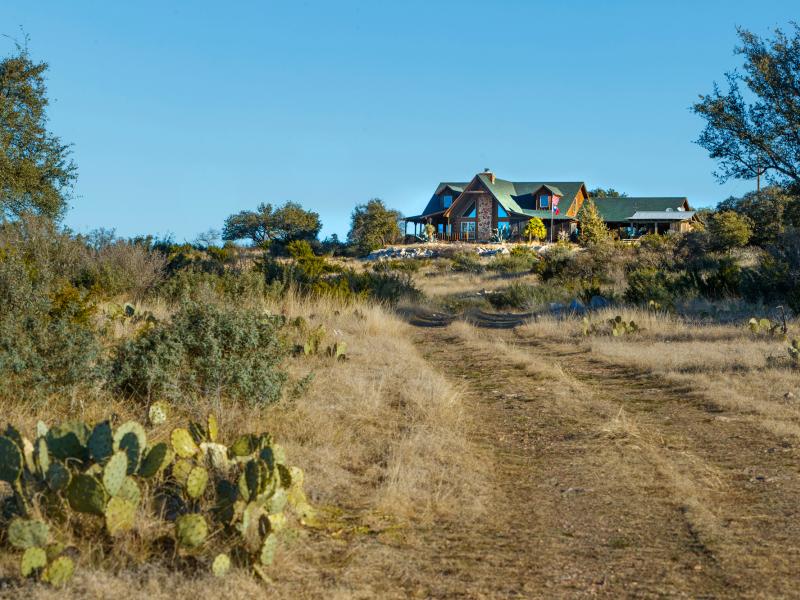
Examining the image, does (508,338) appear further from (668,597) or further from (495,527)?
(668,597)

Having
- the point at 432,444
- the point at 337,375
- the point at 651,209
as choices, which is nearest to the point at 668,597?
the point at 432,444

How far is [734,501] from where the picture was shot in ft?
17.1

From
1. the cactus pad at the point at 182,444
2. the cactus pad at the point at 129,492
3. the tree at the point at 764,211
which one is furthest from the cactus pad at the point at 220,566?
the tree at the point at 764,211

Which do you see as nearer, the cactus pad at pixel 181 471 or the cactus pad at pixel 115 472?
the cactus pad at pixel 115 472

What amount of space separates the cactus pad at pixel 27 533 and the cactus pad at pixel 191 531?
0.57 meters

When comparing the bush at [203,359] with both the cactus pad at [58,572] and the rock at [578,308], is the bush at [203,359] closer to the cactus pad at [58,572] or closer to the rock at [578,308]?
the cactus pad at [58,572]

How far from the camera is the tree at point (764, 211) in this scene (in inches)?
1284

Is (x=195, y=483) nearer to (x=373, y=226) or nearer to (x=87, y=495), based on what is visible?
(x=87, y=495)

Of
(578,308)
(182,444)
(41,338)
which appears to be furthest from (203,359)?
(578,308)

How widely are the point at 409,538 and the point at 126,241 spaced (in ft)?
48.3

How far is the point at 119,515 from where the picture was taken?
3.81m

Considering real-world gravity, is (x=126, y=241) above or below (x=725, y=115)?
below

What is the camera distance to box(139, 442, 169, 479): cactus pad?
13.6ft

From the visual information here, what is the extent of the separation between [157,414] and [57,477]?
2045 millimetres
